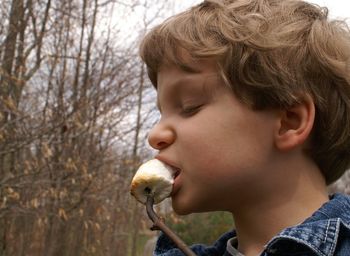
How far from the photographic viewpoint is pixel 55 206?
611 cm

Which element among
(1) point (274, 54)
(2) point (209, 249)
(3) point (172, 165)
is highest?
(1) point (274, 54)

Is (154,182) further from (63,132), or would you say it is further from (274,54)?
(63,132)

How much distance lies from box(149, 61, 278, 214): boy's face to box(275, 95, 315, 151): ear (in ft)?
0.06

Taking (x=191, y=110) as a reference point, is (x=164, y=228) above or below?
below

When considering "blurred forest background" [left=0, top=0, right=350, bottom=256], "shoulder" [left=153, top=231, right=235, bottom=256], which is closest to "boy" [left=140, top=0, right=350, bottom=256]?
"shoulder" [left=153, top=231, right=235, bottom=256]

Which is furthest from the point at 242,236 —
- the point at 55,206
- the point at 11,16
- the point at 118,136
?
the point at 118,136

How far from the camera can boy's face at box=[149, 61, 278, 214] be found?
3.30 ft

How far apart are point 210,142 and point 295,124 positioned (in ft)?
0.55

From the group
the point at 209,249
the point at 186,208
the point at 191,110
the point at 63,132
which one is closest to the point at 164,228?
the point at 186,208

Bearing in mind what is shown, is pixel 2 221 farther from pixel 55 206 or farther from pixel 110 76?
pixel 110 76

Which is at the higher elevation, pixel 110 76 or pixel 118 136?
pixel 110 76

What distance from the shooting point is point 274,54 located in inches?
40.9

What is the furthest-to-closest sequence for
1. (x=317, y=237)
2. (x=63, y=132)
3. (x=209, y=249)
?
(x=63, y=132) < (x=209, y=249) < (x=317, y=237)

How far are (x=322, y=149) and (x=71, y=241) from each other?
6529 millimetres
